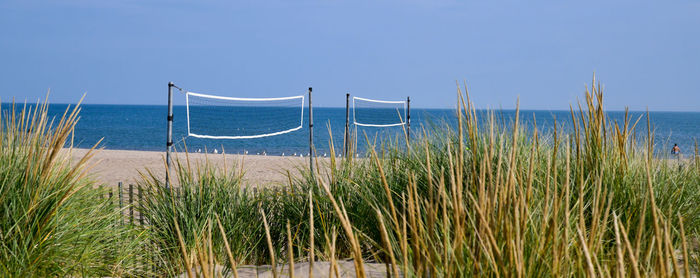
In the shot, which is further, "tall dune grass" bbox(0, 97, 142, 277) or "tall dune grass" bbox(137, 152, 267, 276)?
"tall dune grass" bbox(137, 152, 267, 276)

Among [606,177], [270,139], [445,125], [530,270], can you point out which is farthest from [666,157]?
A: [270,139]

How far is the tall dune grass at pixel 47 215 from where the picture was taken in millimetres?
2631

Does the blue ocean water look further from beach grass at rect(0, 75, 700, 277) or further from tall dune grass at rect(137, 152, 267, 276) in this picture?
tall dune grass at rect(137, 152, 267, 276)

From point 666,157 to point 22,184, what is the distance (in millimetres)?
3756

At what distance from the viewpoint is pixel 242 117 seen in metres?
8.88

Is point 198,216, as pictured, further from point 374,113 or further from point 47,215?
point 374,113

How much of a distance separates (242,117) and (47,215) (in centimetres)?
625

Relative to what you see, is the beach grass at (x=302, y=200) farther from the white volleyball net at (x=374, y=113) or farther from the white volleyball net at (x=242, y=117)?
the white volleyball net at (x=374, y=113)

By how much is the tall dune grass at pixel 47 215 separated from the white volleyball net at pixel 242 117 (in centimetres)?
270

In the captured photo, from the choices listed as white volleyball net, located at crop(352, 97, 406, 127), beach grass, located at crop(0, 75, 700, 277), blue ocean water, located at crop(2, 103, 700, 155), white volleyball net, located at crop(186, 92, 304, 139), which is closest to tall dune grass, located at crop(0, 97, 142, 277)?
beach grass, located at crop(0, 75, 700, 277)

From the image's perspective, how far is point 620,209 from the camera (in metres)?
2.82

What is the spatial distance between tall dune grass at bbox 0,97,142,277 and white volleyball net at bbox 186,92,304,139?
2702mm

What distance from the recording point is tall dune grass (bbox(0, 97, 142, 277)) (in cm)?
263

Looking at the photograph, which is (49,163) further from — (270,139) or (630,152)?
(270,139)
